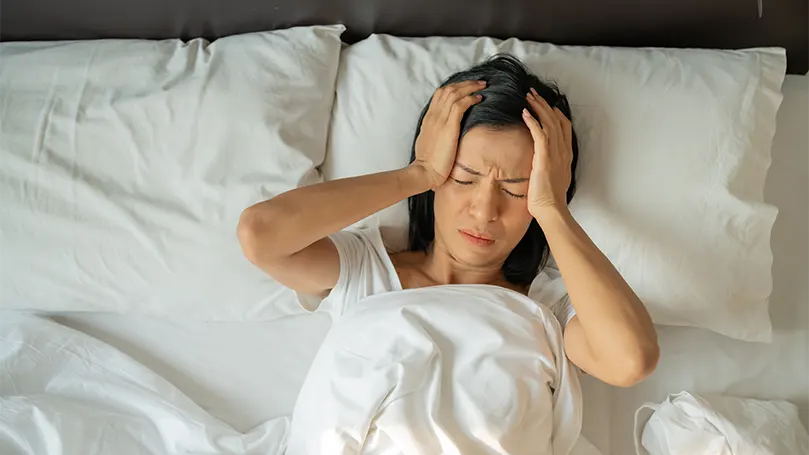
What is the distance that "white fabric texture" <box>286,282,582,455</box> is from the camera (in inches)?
48.0

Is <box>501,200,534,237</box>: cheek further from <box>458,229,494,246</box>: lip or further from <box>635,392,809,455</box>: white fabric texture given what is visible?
<box>635,392,809,455</box>: white fabric texture

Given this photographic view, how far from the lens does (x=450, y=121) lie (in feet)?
4.27

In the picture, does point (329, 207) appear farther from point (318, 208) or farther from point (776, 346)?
point (776, 346)

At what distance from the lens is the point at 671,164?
56.2 inches

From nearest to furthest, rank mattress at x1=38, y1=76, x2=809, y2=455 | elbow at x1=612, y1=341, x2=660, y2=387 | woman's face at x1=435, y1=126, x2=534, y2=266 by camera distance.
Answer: elbow at x1=612, y1=341, x2=660, y2=387
woman's face at x1=435, y1=126, x2=534, y2=266
mattress at x1=38, y1=76, x2=809, y2=455

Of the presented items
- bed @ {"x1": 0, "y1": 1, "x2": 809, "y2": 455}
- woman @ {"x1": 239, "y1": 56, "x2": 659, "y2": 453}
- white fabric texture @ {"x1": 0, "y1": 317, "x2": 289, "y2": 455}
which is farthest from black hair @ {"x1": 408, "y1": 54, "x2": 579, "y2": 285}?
white fabric texture @ {"x1": 0, "y1": 317, "x2": 289, "y2": 455}

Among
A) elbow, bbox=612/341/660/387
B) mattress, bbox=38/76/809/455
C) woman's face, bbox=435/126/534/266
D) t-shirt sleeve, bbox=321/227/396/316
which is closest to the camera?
elbow, bbox=612/341/660/387

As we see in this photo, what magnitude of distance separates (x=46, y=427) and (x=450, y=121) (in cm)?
88

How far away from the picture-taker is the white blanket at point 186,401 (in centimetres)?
123

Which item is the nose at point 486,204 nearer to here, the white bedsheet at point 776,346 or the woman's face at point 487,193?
the woman's face at point 487,193

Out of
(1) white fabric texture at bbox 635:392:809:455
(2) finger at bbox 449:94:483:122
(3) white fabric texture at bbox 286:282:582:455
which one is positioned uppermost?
(2) finger at bbox 449:94:483:122

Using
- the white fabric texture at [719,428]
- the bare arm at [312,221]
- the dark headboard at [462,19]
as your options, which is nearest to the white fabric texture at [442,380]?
the bare arm at [312,221]

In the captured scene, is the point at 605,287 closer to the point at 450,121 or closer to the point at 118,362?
the point at 450,121

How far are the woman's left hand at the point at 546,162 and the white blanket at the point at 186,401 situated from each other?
0.64 ft
